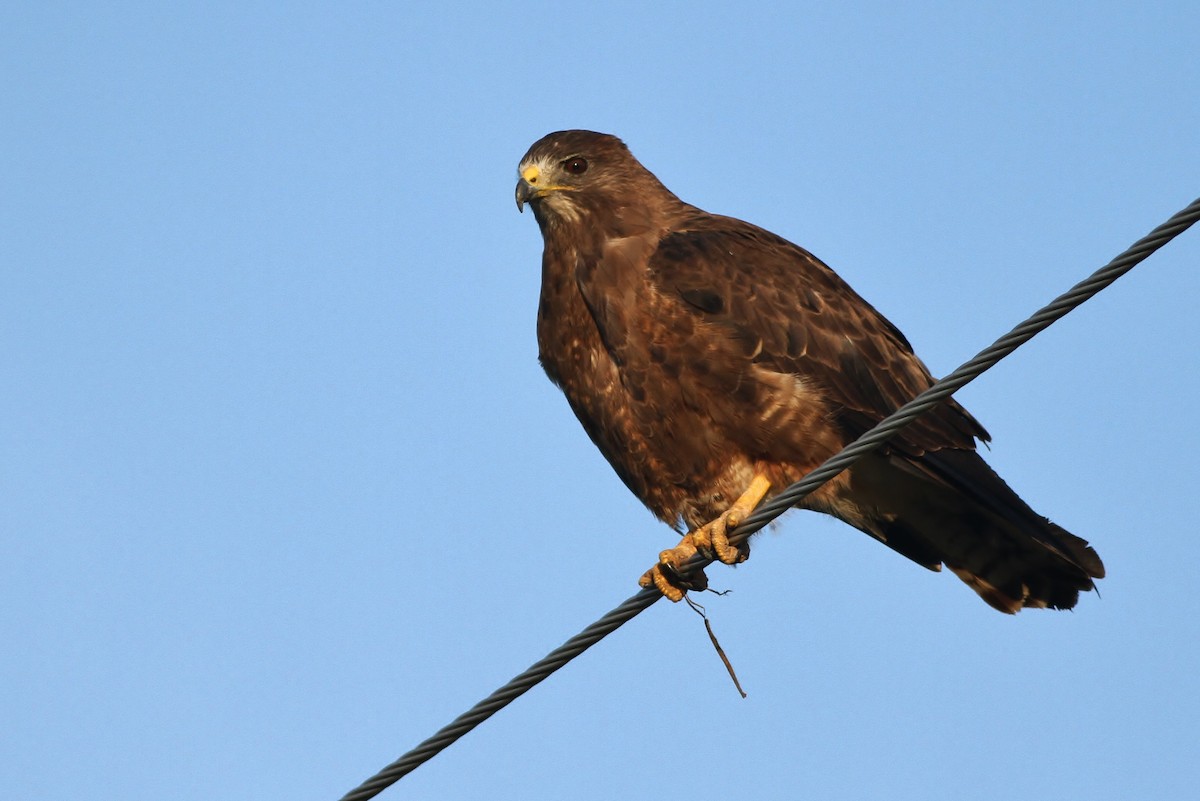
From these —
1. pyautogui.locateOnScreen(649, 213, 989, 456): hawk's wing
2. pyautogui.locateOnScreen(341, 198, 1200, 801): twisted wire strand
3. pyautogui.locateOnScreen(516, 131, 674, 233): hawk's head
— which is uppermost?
pyautogui.locateOnScreen(516, 131, 674, 233): hawk's head

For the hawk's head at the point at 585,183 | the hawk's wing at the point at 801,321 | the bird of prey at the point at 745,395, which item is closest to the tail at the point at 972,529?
the bird of prey at the point at 745,395

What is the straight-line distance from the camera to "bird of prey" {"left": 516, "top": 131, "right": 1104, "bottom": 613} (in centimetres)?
579

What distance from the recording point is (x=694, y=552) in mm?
5672

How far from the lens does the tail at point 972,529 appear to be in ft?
18.5

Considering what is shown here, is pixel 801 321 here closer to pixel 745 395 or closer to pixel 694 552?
pixel 745 395

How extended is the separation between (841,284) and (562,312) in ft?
4.08

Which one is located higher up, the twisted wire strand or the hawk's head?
the hawk's head

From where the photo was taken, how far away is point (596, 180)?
262 inches

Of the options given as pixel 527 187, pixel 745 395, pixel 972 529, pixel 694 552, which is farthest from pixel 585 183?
pixel 972 529

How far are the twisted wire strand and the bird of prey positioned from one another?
4.35 feet

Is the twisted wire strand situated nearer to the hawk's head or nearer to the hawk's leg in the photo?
the hawk's leg

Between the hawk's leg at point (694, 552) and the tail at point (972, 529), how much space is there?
73cm

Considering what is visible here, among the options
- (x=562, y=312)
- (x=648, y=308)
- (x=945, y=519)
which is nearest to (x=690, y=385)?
(x=648, y=308)

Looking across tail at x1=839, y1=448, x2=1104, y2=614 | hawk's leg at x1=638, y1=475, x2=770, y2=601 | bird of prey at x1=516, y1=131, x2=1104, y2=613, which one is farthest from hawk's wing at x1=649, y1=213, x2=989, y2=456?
hawk's leg at x1=638, y1=475, x2=770, y2=601
